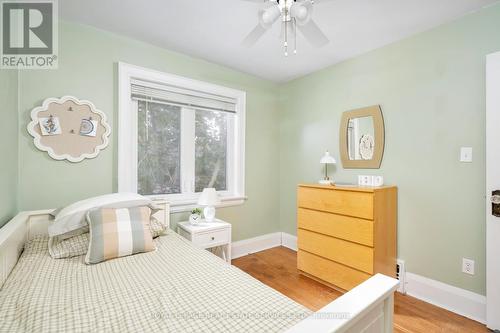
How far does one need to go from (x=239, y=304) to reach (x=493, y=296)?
6.32ft

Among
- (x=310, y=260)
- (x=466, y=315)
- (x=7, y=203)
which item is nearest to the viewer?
(x=7, y=203)

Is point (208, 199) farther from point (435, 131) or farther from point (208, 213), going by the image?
point (435, 131)

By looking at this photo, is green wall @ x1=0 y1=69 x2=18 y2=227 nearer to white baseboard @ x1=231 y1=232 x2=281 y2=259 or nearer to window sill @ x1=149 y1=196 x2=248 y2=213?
window sill @ x1=149 y1=196 x2=248 y2=213

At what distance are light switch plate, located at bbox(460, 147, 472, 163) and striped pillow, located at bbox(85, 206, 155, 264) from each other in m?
2.48

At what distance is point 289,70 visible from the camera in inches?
117

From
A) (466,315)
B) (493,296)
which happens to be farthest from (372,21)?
(466,315)

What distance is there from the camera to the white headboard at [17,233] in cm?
116

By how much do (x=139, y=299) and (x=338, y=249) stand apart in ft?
5.87

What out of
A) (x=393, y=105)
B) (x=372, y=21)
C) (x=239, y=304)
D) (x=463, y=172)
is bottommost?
(x=239, y=304)

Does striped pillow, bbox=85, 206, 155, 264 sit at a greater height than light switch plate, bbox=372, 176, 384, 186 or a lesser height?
lesser

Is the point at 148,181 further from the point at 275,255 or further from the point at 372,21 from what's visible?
the point at 372,21

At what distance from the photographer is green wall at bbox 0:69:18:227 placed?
1.43 meters

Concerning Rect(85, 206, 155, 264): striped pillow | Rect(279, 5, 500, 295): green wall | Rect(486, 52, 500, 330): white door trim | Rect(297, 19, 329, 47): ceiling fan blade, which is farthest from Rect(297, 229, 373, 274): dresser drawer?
Rect(297, 19, 329, 47): ceiling fan blade

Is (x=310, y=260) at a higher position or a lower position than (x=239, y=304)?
lower
